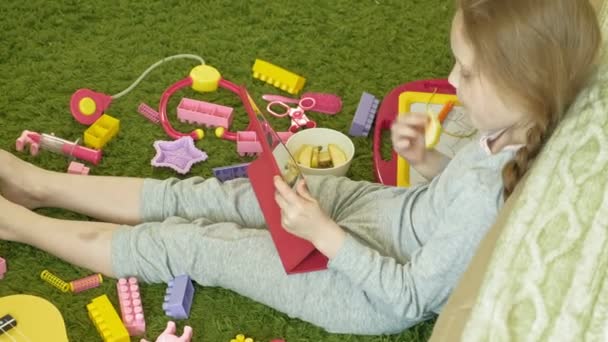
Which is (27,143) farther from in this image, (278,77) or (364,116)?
(364,116)

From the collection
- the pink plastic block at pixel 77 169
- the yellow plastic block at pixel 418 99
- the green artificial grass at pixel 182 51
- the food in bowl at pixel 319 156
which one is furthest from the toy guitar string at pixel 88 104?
the yellow plastic block at pixel 418 99

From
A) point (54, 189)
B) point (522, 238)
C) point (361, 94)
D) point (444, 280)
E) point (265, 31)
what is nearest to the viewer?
point (522, 238)

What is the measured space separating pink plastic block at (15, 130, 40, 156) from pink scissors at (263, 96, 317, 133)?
18.7 inches

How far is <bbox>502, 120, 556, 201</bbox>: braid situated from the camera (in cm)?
89

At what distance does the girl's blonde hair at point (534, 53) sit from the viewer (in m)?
0.84

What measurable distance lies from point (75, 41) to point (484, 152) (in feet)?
3.52

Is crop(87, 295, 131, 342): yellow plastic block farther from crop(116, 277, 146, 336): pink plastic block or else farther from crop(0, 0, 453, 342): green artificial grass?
crop(0, 0, 453, 342): green artificial grass

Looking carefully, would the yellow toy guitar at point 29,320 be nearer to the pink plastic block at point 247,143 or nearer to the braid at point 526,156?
the pink plastic block at point 247,143

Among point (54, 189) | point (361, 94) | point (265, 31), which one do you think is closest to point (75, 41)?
point (265, 31)

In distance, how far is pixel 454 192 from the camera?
0.95 metres

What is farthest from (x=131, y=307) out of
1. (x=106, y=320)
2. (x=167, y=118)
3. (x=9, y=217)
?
(x=167, y=118)

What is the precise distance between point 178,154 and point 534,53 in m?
0.76

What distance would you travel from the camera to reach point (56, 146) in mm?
1365

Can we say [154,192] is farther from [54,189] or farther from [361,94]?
[361,94]
